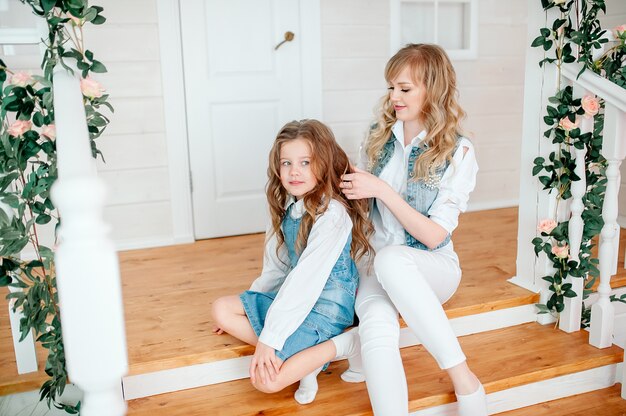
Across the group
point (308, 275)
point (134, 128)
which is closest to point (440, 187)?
point (308, 275)

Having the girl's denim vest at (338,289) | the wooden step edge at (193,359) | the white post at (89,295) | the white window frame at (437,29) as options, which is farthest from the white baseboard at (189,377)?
the white window frame at (437,29)

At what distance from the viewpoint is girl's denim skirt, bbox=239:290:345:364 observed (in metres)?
1.89

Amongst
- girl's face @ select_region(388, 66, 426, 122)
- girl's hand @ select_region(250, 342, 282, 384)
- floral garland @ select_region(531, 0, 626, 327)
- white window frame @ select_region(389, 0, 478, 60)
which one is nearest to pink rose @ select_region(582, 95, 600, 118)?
floral garland @ select_region(531, 0, 626, 327)

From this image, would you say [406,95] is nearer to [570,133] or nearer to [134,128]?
[570,133]

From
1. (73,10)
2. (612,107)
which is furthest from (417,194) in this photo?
(73,10)

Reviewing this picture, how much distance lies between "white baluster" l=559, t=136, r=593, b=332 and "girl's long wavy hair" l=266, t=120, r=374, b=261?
32.6 inches

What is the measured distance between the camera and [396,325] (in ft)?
6.22

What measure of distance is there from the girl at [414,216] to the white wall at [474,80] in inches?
51.2

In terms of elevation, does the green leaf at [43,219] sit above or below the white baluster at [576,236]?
above

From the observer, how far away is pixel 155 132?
125 inches

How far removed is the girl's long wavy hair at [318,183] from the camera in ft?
6.50

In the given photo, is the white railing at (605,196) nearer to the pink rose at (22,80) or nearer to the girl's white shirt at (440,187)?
the girl's white shirt at (440,187)

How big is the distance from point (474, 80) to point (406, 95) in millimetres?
1929

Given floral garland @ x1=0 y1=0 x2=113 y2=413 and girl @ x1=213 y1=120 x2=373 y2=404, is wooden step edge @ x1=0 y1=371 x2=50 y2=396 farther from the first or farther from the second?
girl @ x1=213 y1=120 x2=373 y2=404
